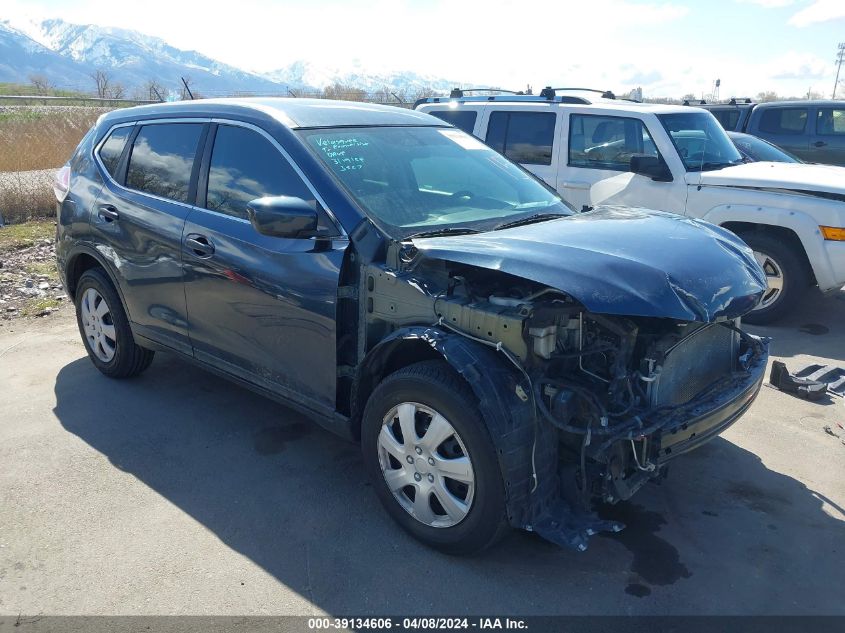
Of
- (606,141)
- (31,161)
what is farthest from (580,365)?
(31,161)

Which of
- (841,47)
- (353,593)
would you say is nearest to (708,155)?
(353,593)

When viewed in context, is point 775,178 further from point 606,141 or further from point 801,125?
point 801,125

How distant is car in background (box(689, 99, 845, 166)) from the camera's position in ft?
38.9

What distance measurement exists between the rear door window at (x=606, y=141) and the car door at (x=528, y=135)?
Result: 218 millimetres

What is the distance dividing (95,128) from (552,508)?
4339 mm

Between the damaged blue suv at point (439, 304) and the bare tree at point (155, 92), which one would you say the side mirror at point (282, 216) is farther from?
the bare tree at point (155, 92)

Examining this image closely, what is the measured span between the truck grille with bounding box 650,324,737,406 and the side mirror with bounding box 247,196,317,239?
1.73 metres

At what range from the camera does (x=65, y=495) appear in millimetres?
3723

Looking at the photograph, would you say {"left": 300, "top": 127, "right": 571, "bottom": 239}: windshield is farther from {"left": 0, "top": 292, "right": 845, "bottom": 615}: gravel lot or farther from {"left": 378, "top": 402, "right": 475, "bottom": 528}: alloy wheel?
{"left": 0, "top": 292, "right": 845, "bottom": 615}: gravel lot

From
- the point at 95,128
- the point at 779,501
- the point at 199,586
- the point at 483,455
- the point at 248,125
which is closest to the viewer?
the point at 483,455

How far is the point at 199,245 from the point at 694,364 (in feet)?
8.86

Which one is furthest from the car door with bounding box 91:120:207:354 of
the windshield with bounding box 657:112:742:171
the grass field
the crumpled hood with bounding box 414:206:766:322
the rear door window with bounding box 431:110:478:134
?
the grass field

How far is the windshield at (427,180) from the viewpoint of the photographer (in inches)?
140

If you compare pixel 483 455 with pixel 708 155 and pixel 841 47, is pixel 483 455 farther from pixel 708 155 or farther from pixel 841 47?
pixel 841 47
